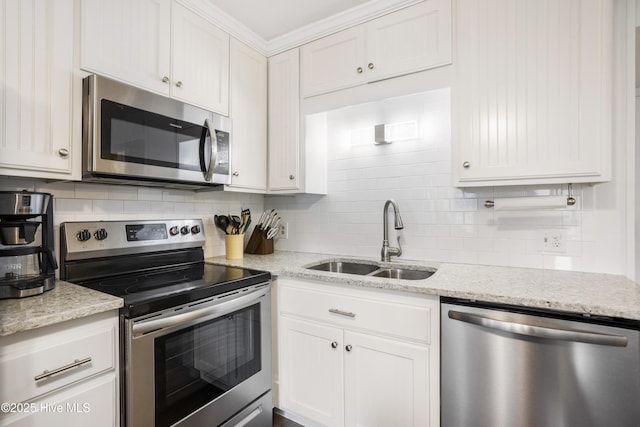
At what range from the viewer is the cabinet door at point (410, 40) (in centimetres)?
168

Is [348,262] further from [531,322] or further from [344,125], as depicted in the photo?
[531,322]

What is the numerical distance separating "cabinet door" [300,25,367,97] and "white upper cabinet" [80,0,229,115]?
0.53m

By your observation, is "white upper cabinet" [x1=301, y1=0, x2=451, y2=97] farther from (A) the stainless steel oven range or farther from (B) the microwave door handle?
(A) the stainless steel oven range

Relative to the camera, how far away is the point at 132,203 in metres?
1.82

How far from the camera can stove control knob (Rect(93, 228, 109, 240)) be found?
1612mm

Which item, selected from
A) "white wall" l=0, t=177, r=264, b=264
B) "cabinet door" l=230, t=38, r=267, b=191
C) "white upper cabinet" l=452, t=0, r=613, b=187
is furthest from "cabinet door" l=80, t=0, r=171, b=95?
"white upper cabinet" l=452, t=0, r=613, b=187

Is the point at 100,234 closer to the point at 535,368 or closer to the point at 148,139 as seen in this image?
the point at 148,139

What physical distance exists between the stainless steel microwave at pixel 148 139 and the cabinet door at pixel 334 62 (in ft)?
2.09

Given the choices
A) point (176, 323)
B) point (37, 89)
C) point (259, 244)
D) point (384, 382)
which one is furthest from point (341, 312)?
point (37, 89)

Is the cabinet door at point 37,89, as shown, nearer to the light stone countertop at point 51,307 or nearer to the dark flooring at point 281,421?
the light stone countertop at point 51,307

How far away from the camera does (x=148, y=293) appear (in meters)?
1.32

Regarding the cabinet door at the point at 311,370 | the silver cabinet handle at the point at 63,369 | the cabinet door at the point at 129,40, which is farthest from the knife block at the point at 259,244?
the silver cabinet handle at the point at 63,369

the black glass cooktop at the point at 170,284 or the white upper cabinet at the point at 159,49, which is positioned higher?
the white upper cabinet at the point at 159,49

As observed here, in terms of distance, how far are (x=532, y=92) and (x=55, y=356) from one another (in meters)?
2.16
